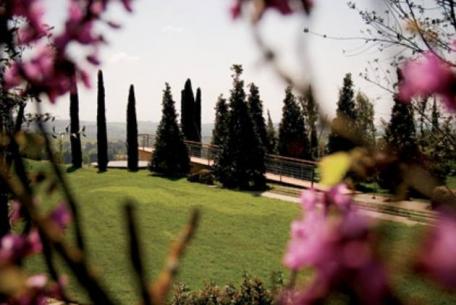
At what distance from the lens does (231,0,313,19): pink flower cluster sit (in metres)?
0.86

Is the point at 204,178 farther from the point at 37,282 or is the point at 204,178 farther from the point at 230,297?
the point at 37,282

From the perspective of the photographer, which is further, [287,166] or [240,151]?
[287,166]

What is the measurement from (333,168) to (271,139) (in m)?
34.1

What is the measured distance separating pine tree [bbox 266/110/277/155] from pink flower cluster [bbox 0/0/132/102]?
3101 cm

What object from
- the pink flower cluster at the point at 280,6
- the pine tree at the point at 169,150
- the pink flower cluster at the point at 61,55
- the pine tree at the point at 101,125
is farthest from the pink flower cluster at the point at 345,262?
the pine tree at the point at 101,125

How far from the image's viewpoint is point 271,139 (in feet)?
114

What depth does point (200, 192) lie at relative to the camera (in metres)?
20.2

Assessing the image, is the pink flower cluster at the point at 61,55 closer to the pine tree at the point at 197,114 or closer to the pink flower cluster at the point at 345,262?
the pink flower cluster at the point at 345,262

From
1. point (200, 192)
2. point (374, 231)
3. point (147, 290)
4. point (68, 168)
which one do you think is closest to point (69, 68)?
point (147, 290)

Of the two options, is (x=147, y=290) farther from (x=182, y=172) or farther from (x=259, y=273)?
(x=182, y=172)

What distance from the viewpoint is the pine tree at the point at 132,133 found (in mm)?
29078

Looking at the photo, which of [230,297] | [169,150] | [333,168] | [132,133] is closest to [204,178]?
[169,150]

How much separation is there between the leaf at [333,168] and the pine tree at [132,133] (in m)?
28.7

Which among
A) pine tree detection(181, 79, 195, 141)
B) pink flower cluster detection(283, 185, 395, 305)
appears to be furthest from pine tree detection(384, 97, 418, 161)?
pine tree detection(181, 79, 195, 141)
